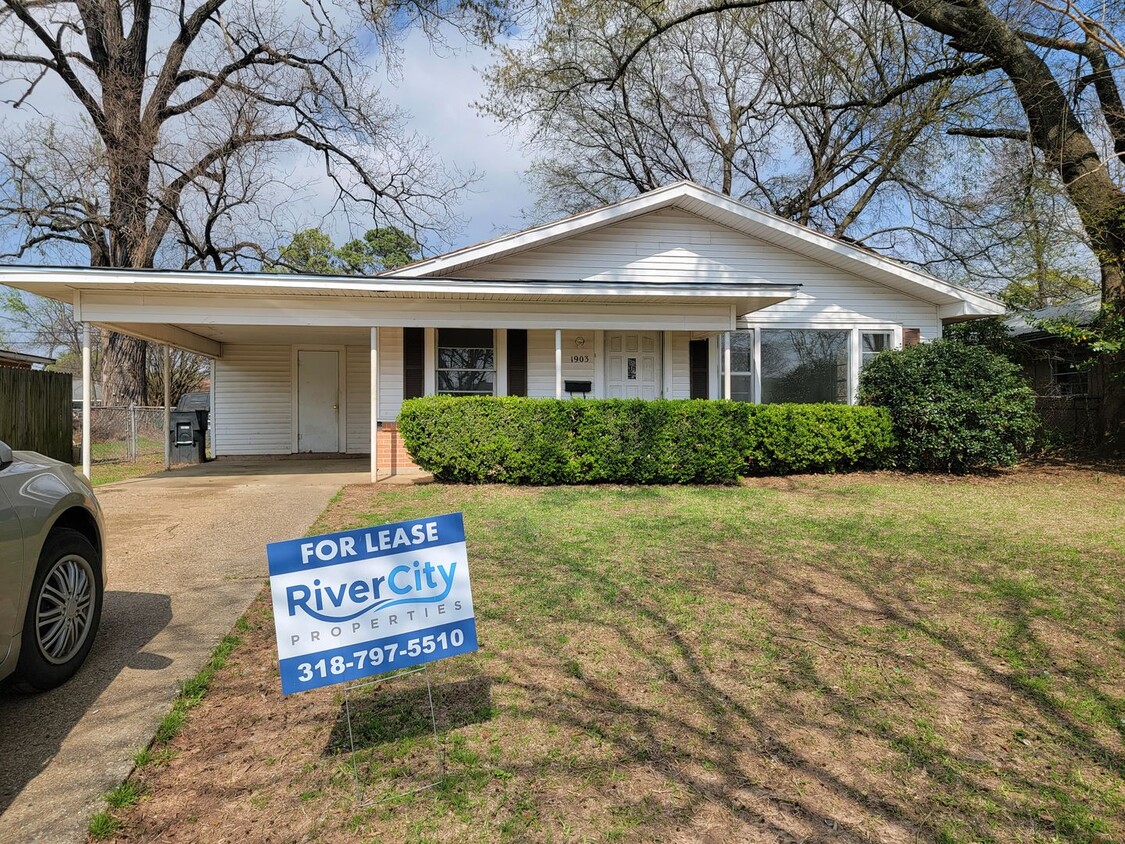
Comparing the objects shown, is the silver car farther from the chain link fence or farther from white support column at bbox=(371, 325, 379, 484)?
the chain link fence

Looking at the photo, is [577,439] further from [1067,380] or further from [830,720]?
[1067,380]

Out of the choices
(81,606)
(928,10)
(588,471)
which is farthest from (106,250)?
(928,10)

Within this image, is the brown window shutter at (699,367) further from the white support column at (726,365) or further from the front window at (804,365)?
the front window at (804,365)

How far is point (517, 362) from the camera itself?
454 inches

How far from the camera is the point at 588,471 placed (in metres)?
9.16

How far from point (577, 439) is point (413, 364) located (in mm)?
3854

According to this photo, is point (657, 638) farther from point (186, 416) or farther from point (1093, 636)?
point (186, 416)

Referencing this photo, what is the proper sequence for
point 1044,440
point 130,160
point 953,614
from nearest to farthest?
point 953,614
point 1044,440
point 130,160

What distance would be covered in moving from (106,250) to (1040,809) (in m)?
22.3

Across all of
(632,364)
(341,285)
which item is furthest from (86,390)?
(632,364)

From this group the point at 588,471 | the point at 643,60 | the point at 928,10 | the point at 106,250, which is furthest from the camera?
the point at 643,60

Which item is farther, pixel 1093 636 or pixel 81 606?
pixel 1093 636

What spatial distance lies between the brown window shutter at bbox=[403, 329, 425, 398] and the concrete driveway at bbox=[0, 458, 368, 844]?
3194mm

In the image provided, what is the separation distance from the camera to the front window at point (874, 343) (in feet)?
41.4
